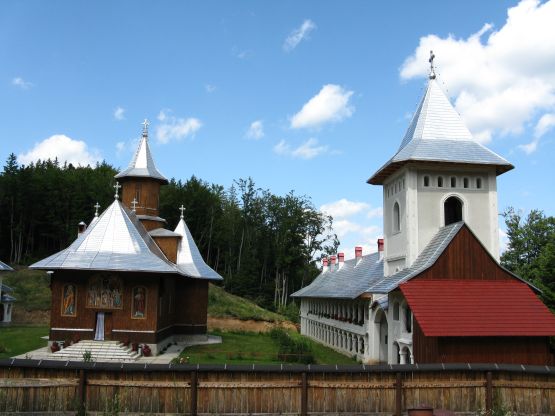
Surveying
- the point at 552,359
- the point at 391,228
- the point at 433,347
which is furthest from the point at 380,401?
the point at 391,228

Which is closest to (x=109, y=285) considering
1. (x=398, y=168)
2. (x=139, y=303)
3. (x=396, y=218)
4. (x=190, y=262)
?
(x=139, y=303)

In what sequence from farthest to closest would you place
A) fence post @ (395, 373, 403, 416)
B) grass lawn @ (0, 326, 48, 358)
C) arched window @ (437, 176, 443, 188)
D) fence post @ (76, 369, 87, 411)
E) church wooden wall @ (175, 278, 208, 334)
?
church wooden wall @ (175, 278, 208, 334) < grass lawn @ (0, 326, 48, 358) < arched window @ (437, 176, 443, 188) < fence post @ (395, 373, 403, 416) < fence post @ (76, 369, 87, 411)

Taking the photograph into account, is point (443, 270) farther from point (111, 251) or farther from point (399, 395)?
point (111, 251)

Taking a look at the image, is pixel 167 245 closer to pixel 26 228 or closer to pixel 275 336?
pixel 275 336

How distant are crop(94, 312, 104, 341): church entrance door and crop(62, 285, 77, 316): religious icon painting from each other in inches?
42.2

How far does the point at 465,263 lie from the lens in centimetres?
1947

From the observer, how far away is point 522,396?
12.4m

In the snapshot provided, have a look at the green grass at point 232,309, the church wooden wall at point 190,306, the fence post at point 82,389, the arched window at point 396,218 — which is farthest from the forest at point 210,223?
the fence post at point 82,389

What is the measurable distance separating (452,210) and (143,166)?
20.7 m

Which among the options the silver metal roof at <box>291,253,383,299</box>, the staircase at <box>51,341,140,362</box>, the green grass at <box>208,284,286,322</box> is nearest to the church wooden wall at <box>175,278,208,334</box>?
the silver metal roof at <box>291,253,383,299</box>

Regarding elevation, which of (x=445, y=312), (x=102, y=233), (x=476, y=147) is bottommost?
(x=445, y=312)

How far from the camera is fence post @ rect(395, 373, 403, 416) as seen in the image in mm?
12258

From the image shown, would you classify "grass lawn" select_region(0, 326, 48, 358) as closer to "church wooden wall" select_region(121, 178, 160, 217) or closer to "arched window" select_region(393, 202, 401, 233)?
"church wooden wall" select_region(121, 178, 160, 217)

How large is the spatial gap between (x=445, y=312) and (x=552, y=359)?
431 centimetres
